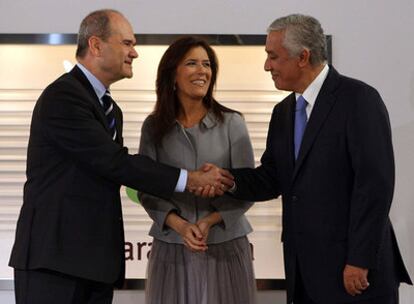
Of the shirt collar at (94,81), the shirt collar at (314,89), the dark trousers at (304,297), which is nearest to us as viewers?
the dark trousers at (304,297)

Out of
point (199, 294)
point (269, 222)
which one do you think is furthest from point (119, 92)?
point (199, 294)

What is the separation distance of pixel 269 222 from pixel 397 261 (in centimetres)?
124

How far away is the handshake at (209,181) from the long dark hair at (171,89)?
9.7 inches

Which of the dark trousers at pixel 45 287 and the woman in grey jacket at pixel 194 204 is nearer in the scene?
the dark trousers at pixel 45 287

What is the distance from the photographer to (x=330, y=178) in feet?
6.77

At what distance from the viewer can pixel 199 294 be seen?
2.48 metres

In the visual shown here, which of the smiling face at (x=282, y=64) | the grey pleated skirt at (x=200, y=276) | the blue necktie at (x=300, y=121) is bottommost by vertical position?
the grey pleated skirt at (x=200, y=276)

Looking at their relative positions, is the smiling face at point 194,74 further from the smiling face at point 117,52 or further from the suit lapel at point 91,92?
the suit lapel at point 91,92

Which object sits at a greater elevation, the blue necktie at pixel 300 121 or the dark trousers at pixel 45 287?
the blue necktie at pixel 300 121


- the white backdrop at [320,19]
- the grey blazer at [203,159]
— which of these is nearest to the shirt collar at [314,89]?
the grey blazer at [203,159]

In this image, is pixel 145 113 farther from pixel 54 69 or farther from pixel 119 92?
pixel 54 69

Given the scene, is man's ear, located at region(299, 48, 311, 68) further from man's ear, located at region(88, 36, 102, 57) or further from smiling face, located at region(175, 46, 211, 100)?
man's ear, located at region(88, 36, 102, 57)

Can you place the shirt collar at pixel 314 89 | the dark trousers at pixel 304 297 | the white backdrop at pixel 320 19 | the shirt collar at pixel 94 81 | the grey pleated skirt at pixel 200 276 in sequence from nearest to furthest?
the dark trousers at pixel 304 297 < the shirt collar at pixel 314 89 < the shirt collar at pixel 94 81 < the grey pleated skirt at pixel 200 276 < the white backdrop at pixel 320 19

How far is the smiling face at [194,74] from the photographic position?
254 centimetres
